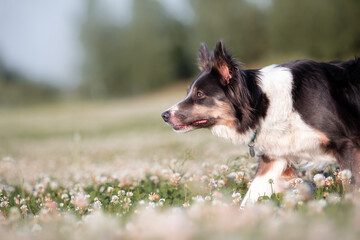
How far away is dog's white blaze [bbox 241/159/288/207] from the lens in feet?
15.2

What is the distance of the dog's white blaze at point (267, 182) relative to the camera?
15.2 ft

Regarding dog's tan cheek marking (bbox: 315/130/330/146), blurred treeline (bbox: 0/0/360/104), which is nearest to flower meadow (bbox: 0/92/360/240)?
dog's tan cheek marking (bbox: 315/130/330/146)

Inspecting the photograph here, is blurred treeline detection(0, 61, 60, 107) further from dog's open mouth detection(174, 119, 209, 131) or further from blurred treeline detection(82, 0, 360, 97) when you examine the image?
dog's open mouth detection(174, 119, 209, 131)

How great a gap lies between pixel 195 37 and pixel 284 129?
37.2 meters

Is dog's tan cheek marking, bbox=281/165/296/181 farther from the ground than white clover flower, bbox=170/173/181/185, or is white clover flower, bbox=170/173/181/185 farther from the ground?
white clover flower, bbox=170/173/181/185

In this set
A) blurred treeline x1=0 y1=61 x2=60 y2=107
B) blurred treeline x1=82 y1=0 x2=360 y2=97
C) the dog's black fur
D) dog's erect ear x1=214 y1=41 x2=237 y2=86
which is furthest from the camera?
blurred treeline x1=0 y1=61 x2=60 y2=107

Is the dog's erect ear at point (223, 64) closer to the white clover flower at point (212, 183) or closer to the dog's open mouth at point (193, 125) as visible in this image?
the dog's open mouth at point (193, 125)

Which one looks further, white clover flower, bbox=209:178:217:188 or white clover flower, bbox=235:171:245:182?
Result: white clover flower, bbox=235:171:245:182

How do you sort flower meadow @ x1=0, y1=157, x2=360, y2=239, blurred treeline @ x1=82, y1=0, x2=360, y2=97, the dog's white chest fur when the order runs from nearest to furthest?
flower meadow @ x1=0, y1=157, x2=360, y2=239 < the dog's white chest fur < blurred treeline @ x1=82, y1=0, x2=360, y2=97

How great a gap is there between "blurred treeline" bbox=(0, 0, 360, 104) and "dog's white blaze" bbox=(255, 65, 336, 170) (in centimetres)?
2031

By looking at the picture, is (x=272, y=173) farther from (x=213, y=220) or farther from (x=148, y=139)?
(x=148, y=139)

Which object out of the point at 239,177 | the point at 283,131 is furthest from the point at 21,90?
the point at 283,131

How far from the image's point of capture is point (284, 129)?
440 centimetres

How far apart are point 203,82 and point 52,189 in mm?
3126
